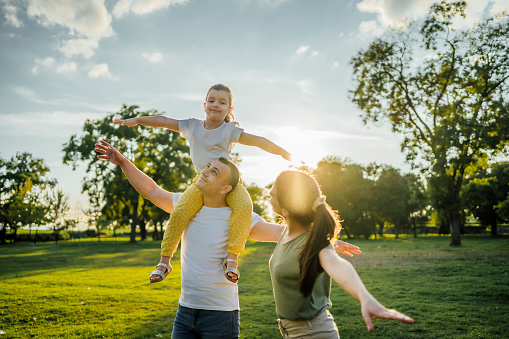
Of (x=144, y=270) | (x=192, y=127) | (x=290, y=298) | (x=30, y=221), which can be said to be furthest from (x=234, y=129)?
(x=30, y=221)

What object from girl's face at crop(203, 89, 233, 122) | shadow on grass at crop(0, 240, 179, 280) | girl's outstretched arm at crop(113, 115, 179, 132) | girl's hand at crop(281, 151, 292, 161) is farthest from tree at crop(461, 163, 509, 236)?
girl's outstretched arm at crop(113, 115, 179, 132)

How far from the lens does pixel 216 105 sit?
3.18m

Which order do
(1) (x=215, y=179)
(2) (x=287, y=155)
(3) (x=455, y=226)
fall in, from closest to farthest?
(1) (x=215, y=179) < (2) (x=287, y=155) < (3) (x=455, y=226)

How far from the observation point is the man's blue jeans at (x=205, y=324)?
251 cm

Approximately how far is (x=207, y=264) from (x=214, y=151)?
0.97m

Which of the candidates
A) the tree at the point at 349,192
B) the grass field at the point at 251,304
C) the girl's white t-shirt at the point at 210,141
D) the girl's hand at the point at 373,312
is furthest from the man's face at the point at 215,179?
the tree at the point at 349,192

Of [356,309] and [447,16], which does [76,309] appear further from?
[447,16]

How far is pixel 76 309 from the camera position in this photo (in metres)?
9.18

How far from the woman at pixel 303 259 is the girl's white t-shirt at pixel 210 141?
1.94 ft

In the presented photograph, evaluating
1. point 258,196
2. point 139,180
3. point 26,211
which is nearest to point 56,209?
point 26,211

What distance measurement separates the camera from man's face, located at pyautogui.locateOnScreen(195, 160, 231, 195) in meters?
2.77

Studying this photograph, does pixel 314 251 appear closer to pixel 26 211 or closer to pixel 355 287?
pixel 355 287

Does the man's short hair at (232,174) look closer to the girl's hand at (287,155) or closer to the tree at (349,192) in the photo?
the girl's hand at (287,155)

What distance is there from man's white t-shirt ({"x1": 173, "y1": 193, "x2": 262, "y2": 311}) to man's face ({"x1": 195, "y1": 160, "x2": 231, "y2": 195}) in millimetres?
163
